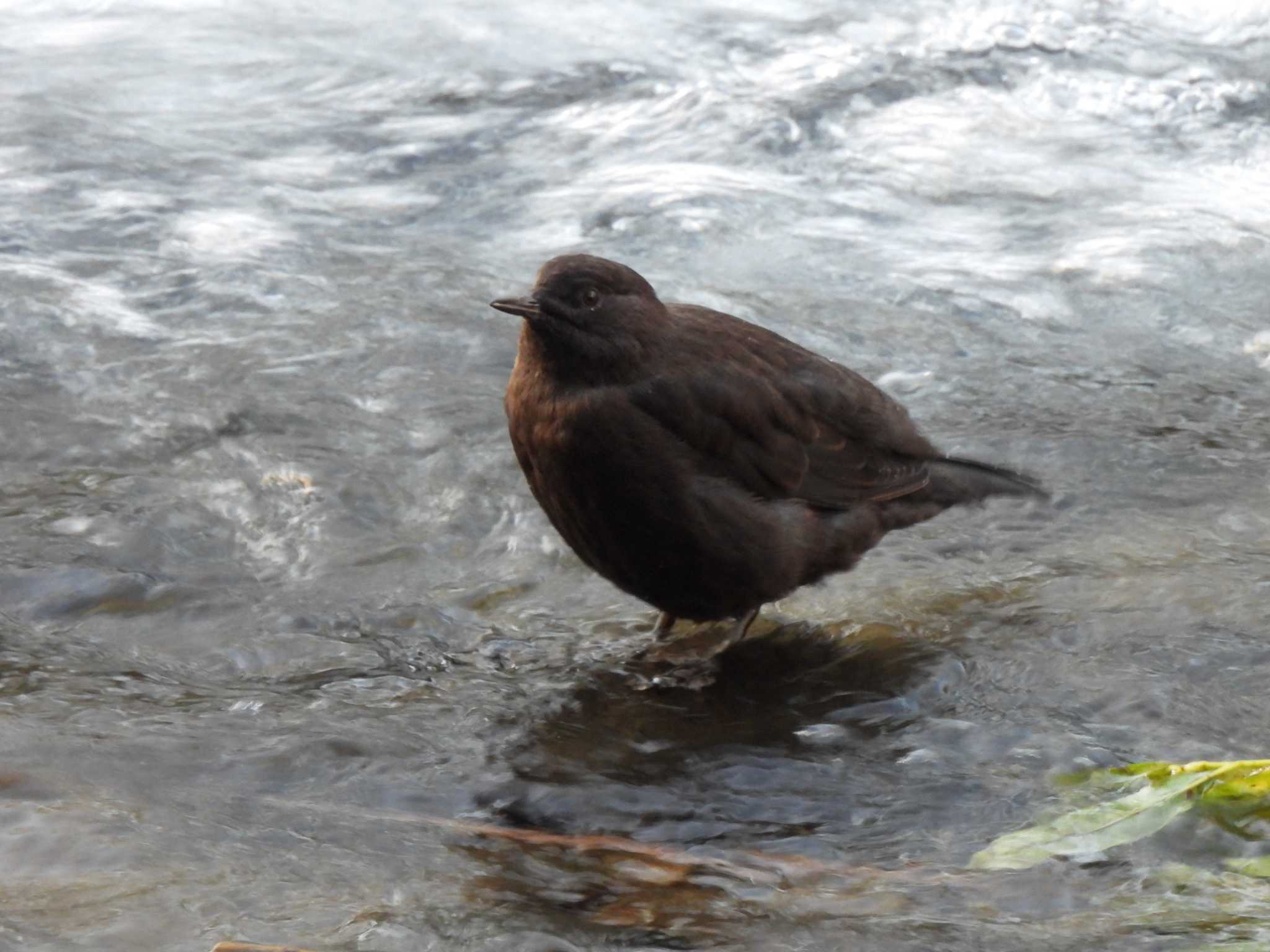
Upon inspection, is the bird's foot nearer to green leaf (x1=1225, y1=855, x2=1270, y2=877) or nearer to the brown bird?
the brown bird

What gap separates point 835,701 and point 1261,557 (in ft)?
4.90

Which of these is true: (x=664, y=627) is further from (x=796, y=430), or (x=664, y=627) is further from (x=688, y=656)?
(x=796, y=430)

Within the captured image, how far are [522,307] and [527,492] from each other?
132 cm

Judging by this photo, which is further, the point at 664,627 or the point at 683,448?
the point at 664,627

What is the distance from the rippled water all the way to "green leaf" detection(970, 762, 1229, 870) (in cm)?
7

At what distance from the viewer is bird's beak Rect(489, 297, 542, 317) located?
417cm

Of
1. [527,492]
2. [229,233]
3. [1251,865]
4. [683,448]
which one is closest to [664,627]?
[683,448]

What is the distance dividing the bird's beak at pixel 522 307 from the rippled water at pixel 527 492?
0.87 meters

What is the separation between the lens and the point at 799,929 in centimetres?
299

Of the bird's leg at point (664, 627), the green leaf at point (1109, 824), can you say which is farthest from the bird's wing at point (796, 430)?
the green leaf at point (1109, 824)

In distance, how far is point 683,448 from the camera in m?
4.41

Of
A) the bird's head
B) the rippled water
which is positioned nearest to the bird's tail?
the rippled water

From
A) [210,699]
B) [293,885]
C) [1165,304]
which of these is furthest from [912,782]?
[1165,304]

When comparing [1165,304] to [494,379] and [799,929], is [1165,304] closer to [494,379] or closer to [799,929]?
[494,379]
